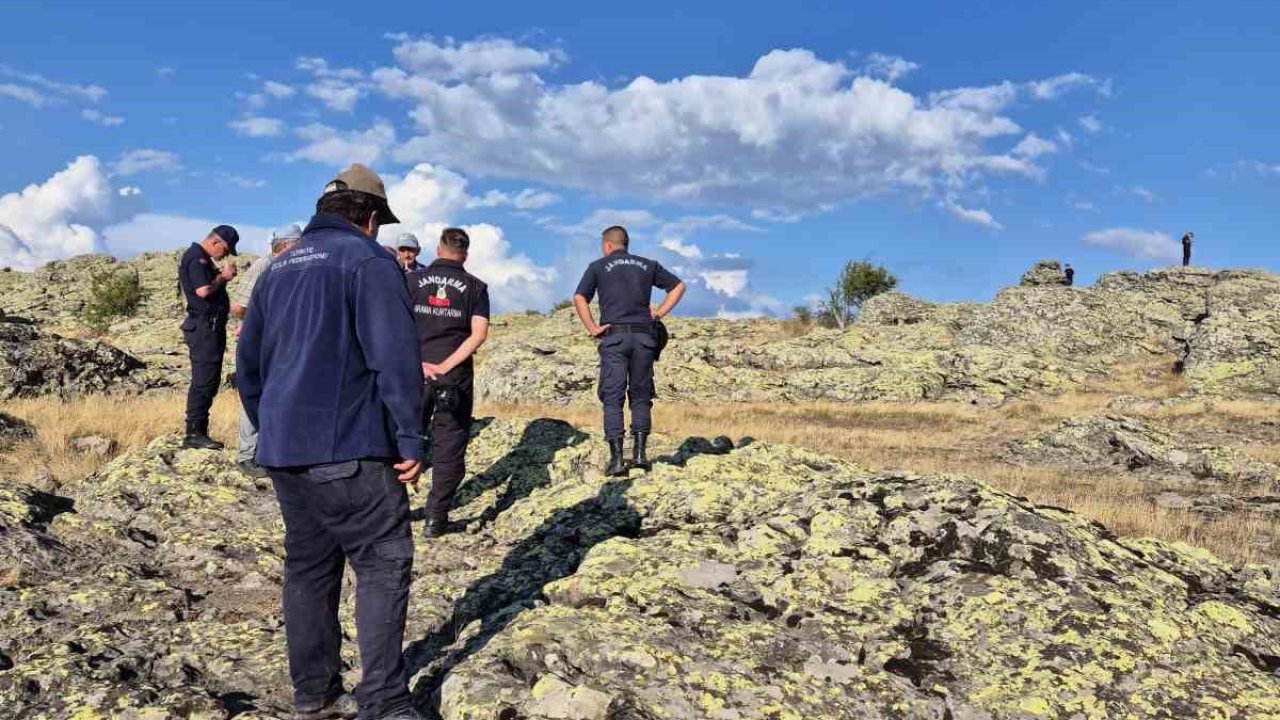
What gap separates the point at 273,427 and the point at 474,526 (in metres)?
4.82

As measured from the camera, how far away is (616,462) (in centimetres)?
912

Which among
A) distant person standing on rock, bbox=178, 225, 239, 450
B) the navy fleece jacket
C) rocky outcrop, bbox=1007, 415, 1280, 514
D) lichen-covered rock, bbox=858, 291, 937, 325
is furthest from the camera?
lichen-covered rock, bbox=858, 291, 937, 325

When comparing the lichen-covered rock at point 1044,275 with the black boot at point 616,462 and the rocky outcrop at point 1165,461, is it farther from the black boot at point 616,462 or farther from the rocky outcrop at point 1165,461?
the black boot at point 616,462

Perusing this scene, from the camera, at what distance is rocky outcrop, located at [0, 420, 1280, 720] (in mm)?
4109

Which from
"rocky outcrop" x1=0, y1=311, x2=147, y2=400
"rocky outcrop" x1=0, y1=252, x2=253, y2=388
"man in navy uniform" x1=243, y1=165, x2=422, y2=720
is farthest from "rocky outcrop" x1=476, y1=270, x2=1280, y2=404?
"rocky outcrop" x1=0, y1=252, x2=253, y2=388

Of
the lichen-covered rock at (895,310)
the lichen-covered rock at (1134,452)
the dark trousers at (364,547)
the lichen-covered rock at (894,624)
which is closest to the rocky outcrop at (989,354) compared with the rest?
the lichen-covered rock at (895,310)

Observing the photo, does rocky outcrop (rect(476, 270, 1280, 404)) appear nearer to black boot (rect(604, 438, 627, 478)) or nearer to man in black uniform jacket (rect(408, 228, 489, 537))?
black boot (rect(604, 438, 627, 478))

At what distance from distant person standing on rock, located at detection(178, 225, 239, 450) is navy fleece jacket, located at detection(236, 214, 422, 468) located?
6528 millimetres

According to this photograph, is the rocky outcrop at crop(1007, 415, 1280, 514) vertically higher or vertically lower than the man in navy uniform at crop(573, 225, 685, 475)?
lower

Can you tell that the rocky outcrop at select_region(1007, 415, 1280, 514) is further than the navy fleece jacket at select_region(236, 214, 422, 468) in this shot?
Yes

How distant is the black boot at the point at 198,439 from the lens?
32.7 ft

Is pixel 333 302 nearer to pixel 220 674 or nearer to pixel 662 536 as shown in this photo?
pixel 220 674

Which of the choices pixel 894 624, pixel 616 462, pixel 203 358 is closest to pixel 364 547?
pixel 894 624

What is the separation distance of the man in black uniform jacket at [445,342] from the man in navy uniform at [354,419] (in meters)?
3.84
